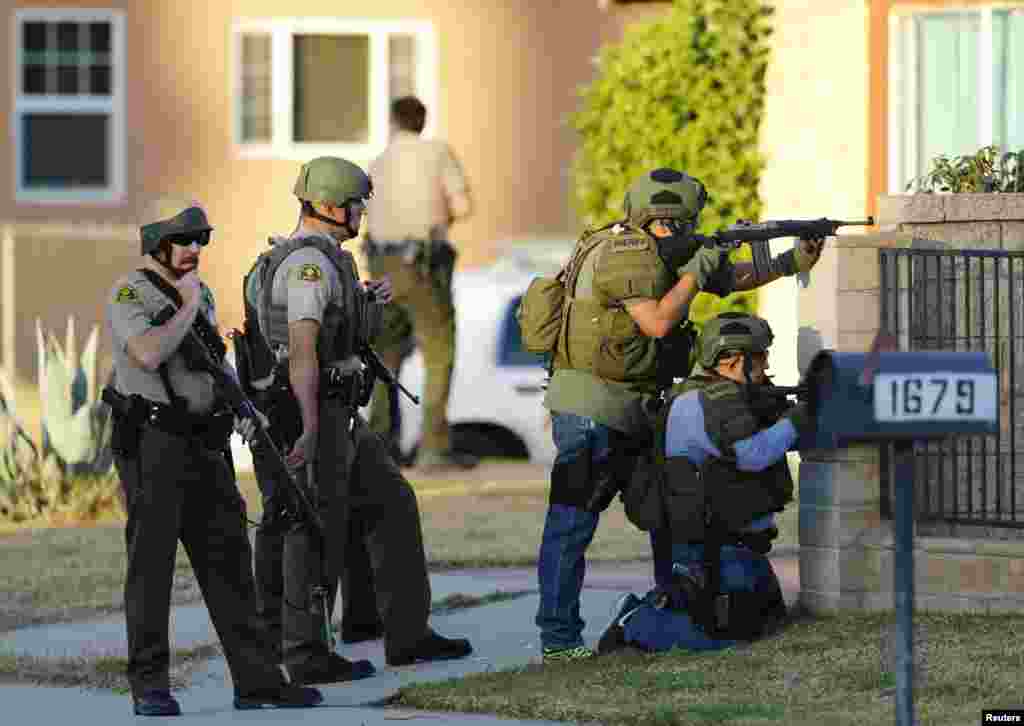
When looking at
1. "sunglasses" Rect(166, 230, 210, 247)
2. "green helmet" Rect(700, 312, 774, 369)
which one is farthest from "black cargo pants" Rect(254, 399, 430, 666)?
"green helmet" Rect(700, 312, 774, 369)

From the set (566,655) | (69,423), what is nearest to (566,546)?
(566,655)

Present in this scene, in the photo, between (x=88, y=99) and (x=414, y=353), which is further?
(x=88, y=99)

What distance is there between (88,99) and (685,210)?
15.8 metres

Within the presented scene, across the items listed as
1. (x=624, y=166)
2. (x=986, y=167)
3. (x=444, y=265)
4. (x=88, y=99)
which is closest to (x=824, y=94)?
(x=624, y=166)

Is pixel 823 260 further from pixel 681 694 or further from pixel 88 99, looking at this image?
pixel 88 99

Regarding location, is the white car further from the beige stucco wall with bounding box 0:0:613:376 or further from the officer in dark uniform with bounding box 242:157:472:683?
the officer in dark uniform with bounding box 242:157:472:683

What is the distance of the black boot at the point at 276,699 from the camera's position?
30.6ft

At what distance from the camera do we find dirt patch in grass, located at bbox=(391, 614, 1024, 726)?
866 cm

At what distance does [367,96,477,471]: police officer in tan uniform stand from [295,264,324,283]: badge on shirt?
297 inches

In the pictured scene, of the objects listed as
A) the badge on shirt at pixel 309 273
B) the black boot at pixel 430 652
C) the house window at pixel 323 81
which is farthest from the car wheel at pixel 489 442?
the badge on shirt at pixel 309 273

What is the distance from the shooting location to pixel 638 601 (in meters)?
10.1

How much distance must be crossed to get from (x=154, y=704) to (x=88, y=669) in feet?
3.91

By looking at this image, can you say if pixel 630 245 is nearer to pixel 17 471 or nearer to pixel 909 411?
pixel 909 411

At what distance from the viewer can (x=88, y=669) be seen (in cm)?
1031
